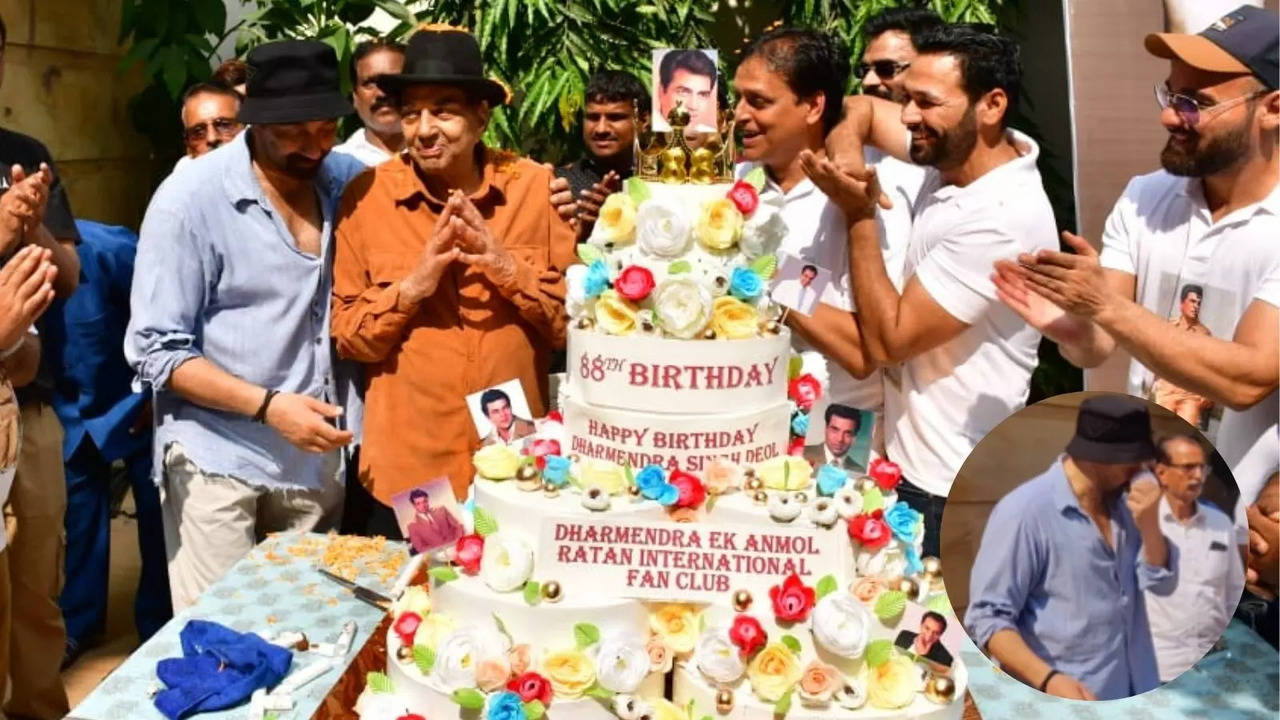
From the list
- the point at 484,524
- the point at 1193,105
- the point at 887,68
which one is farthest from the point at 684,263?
the point at 887,68

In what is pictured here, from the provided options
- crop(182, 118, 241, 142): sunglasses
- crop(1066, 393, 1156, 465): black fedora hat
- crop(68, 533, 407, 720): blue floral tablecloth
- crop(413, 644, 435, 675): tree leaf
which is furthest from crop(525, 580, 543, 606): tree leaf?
crop(182, 118, 241, 142): sunglasses

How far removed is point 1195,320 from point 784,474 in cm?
103

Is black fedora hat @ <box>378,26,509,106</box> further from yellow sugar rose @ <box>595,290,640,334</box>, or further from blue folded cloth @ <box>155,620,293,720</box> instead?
blue folded cloth @ <box>155,620,293,720</box>

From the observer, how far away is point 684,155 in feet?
8.13

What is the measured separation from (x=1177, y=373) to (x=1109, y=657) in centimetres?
→ 70

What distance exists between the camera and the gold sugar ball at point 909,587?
7.59ft

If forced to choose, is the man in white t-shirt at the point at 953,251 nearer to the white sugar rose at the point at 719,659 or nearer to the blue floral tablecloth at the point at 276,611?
the white sugar rose at the point at 719,659

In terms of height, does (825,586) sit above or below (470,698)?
above

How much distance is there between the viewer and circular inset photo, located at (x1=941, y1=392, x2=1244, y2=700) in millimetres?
2062

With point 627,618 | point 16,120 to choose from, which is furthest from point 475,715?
point 16,120

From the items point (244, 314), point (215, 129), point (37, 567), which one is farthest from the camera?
point (215, 129)

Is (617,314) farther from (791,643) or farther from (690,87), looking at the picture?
(791,643)

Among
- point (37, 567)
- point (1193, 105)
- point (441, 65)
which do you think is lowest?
point (37, 567)

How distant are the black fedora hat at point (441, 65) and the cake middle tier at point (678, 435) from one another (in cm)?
96
